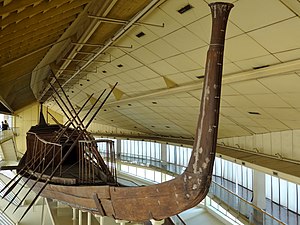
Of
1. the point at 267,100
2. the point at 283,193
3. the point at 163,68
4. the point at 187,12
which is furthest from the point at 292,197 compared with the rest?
the point at 187,12

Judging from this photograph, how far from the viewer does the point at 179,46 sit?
22.3 ft

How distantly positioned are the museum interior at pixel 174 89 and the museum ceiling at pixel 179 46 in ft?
0.08

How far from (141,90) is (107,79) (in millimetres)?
1664

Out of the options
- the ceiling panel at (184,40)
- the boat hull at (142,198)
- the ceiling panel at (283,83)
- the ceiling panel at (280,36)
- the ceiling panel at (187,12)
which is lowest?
the boat hull at (142,198)

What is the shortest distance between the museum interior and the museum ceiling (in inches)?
0.9

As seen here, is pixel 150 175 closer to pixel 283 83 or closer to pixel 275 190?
pixel 275 190

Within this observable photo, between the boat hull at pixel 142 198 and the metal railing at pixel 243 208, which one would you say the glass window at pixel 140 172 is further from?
the boat hull at pixel 142 198

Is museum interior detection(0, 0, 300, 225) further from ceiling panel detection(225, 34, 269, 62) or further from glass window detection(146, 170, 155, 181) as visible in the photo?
glass window detection(146, 170, 155, 181)

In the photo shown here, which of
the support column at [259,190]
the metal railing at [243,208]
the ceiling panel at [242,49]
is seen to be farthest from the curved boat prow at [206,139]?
the support column at [259,190]

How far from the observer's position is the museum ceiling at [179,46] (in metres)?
4.74

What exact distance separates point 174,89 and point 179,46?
233 cm

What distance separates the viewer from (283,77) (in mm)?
5762

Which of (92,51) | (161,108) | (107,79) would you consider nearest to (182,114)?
(161,108)

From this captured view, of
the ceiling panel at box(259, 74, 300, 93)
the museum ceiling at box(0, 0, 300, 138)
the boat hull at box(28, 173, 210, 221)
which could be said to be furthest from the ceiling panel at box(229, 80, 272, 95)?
the boat hull at box(28, 173, 210, 221)
